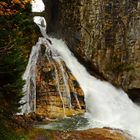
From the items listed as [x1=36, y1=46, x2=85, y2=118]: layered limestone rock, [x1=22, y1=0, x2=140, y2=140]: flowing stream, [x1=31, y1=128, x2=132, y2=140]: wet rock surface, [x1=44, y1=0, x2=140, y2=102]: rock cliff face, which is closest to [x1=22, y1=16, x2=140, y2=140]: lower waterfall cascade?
[x1=22, y1=0, x2=140, y2=140]: flowing stream

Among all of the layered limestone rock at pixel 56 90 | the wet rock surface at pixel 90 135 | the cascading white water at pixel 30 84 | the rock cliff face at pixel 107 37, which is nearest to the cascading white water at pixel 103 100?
the rock cliff face at pixel 107 37

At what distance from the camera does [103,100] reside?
102ft

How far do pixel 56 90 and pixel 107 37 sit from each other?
6292 millimetres

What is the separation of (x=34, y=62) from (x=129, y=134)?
9600 millimetres

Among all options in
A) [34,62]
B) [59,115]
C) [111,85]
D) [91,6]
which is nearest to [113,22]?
[91,6]

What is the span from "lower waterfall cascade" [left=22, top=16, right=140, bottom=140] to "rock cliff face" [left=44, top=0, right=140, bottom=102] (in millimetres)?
713

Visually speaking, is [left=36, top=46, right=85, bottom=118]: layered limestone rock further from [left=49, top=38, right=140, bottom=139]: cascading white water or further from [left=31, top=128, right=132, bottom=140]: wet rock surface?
[left=31, top=128, right=132, bottom=140]: wet rock surface

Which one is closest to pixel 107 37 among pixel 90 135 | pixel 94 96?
pixel 94 96

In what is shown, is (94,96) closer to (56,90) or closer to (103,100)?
(103,100)

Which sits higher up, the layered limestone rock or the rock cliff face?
the rock cliff face

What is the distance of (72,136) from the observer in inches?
834

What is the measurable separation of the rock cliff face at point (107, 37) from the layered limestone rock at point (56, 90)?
2425 mm

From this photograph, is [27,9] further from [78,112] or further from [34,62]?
[78,112]

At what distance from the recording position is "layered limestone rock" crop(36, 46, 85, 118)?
92.3 feet
